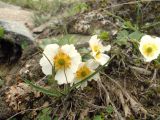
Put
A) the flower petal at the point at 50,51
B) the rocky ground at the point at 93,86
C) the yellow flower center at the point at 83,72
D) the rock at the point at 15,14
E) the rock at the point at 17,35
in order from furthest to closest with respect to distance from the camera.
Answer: the rock at the point at 15,14 < the rock at the point at 17,35 < the rocky ground at the point at 93,86 < the yellow flower center at the point at 83,72 < the flower petal at the point at 50,51

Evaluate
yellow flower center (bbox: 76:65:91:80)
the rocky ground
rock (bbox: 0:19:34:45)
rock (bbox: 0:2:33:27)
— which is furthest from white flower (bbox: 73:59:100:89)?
rock (bbox: 0:2:33:27)

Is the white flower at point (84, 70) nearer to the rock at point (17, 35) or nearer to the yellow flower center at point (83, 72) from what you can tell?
the yellow flower center at point (83, 72)

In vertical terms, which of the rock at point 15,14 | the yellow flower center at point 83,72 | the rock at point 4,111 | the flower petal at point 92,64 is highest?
the flower petal at point 92,64

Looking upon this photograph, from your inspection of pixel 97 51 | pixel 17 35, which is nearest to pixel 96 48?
pixel 97 51

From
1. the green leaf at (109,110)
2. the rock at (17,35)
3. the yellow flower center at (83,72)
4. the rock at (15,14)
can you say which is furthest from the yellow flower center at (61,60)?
the rock at (15,14)

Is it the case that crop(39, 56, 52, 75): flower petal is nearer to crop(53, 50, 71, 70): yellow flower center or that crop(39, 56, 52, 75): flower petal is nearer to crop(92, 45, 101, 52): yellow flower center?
crop(53, 50, 71, 70): yellow flower center

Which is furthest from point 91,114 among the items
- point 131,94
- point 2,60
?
point 2,60

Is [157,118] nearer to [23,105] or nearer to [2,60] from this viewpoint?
[23,105]
